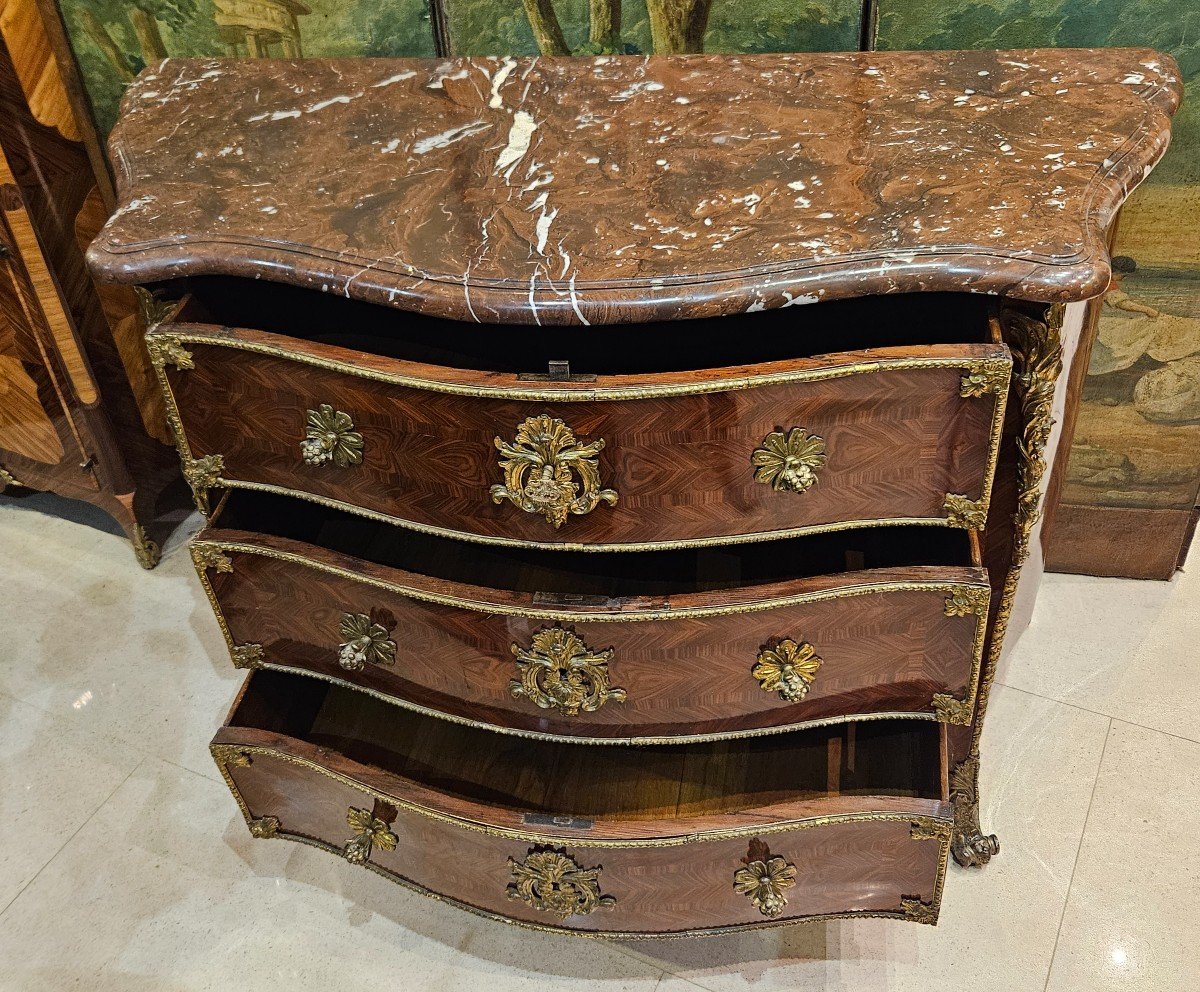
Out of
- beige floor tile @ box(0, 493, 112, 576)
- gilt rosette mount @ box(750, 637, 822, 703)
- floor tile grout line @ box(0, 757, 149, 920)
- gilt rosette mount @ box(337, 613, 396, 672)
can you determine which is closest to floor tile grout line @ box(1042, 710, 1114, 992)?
gilt rosette mount @ box(750, 637, 822, 703)

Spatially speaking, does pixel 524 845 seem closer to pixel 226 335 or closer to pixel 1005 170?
pixel 226 335

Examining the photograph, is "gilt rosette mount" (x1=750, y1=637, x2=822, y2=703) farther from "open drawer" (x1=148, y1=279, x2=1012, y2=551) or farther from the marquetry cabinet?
the marquetry cabinet

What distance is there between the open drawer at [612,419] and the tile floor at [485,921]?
0.76m

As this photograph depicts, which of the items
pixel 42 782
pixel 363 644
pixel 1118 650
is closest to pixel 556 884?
pixel 363 644

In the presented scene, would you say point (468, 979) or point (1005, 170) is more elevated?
point (1005, 170)

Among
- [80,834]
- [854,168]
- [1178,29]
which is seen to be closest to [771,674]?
[854,168]

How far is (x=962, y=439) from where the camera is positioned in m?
1.09

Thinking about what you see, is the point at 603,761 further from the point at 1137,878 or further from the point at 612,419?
the point at 1137,878

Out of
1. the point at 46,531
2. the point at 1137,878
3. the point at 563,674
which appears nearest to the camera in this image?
the point at 563,674

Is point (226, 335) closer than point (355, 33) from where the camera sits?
Yes

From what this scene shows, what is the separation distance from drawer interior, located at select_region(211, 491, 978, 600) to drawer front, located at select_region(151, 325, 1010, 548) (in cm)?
19

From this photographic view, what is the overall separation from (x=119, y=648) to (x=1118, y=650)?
182 centimetres

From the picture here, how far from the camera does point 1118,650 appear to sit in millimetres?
1964

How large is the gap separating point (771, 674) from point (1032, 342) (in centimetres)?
→ 46
